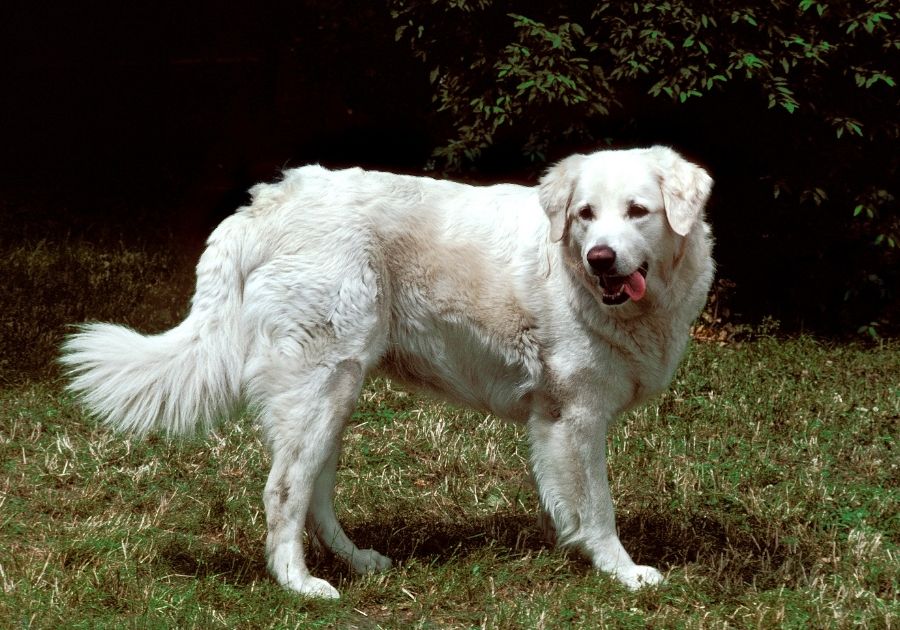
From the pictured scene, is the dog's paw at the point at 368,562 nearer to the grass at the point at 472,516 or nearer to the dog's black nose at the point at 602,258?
the grass at the point at 472,516

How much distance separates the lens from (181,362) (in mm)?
4020

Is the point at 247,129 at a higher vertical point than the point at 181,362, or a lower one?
lower

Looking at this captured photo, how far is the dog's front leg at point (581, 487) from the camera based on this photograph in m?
4.23

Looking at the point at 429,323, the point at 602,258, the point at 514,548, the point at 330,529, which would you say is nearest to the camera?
the point at 602,258

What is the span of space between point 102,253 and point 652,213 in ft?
20.3

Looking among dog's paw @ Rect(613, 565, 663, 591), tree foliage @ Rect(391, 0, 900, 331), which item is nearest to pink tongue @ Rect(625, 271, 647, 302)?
dog's paw @ Rect(613, 565, 663, 591)

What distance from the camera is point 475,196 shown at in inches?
175

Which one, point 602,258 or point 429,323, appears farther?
point 429,323

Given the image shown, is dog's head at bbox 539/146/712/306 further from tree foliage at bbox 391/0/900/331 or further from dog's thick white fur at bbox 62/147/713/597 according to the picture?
tree foliage at bbox 391/0/900/331

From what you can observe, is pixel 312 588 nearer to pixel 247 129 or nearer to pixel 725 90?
pixel 725 90

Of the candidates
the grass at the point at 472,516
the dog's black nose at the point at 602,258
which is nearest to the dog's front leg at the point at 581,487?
the grass at the point at 472,516

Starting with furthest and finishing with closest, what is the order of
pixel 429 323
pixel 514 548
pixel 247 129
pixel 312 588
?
Result: 1. pixel 247 129
2. pixel 514 548
3. pixel 429 323
4. pixel 312 588

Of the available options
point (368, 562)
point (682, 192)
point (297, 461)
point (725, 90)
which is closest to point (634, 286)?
point (682, 192)

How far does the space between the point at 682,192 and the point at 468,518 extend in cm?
164
